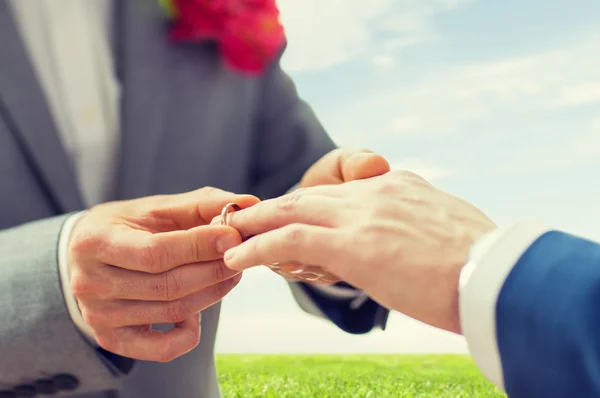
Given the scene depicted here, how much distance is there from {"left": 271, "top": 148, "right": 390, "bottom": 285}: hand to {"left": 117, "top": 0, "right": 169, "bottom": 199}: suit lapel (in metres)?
0.51

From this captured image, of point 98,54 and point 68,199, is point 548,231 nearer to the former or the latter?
point 68,199

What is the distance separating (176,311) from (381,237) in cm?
55

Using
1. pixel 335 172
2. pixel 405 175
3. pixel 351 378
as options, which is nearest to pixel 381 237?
pixel 405 175

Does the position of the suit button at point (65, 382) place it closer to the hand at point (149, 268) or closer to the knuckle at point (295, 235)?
the hand at point (149, 268)

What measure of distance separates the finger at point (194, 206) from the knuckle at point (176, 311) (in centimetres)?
19

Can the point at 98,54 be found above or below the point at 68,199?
above

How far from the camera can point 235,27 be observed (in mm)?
2246

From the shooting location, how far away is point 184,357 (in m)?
2.03

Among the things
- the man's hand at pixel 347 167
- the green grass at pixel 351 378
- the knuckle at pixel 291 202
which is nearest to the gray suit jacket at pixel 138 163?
the man's hand at pixel 347 167

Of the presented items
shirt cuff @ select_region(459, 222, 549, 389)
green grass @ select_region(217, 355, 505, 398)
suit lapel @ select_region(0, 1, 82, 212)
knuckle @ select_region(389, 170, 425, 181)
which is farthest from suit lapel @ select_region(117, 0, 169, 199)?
green grass @ select_region(217, 355, 505, 398)

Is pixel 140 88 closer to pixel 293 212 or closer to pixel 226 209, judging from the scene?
pixel 226 209

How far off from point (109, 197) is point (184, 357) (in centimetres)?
58

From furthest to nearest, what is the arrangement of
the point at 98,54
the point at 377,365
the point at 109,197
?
the point at 377,365 → the point at 98,54 → the point at 109,197

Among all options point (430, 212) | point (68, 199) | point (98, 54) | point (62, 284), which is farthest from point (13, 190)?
point (430, 212)
